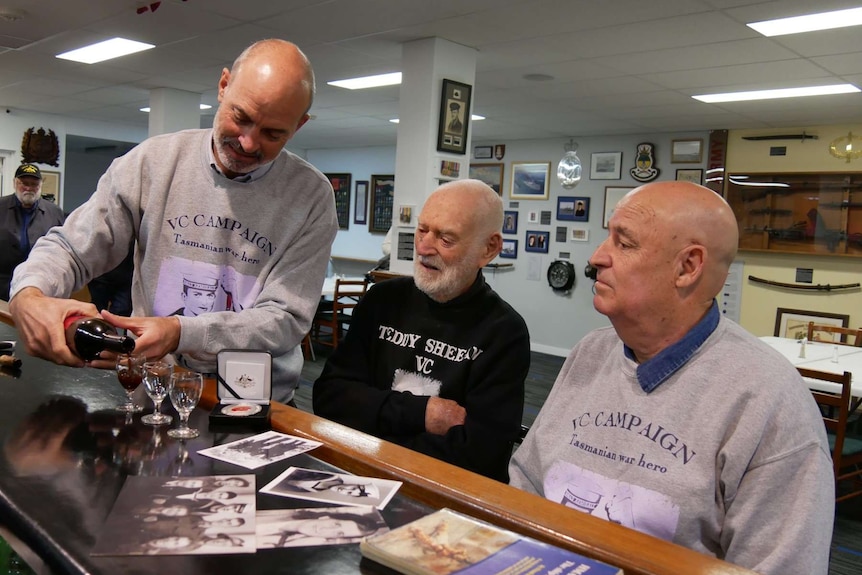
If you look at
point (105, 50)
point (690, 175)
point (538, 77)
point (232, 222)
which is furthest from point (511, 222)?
point (232, 222)

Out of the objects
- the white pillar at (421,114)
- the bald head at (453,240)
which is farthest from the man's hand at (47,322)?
the white pillar at (421,114)

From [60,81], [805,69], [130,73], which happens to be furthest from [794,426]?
[60,81]

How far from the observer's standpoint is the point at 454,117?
561 cm

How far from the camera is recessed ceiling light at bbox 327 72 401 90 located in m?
6.56

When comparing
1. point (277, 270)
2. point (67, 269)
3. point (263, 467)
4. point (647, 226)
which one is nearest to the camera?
point (263, 467)

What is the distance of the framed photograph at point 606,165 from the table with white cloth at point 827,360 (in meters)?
3.83

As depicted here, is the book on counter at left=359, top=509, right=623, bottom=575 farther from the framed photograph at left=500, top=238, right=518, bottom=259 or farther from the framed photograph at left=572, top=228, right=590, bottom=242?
the framed photograph at left=500, top=238, right=518, bottom=259

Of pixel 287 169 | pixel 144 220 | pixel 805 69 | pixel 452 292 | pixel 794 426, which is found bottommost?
pixel 794 426

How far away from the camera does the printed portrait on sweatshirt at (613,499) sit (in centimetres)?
128

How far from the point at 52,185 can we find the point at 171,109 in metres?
3.63

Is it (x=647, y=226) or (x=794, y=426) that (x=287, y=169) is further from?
(x=794, y=426)

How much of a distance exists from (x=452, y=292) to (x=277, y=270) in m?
0.59

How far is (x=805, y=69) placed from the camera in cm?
530

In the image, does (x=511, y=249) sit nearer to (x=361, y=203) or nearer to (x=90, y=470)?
(x=361, y=203)
